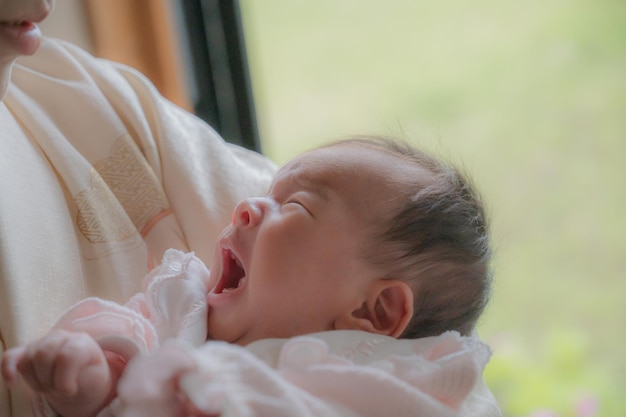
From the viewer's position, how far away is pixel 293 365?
3.46ft

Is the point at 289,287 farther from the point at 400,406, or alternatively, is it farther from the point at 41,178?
the point at 41,178

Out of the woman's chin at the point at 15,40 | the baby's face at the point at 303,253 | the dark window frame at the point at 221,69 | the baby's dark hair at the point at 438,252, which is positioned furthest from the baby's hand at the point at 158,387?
the dark window frame at the point at 221,69

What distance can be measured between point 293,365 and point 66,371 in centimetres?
26

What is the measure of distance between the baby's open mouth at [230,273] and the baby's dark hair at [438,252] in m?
0.19

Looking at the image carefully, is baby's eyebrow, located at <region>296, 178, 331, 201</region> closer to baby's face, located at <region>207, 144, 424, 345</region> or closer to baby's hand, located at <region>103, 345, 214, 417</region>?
baby's face, located at <region>207, 144, 424, 345</region>

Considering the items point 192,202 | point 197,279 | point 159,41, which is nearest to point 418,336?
point 197,279

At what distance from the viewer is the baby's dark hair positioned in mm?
1223

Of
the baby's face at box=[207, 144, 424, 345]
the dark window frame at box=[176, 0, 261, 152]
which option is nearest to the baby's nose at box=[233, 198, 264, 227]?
the baby's face at box=[207, 144, 424, 345]

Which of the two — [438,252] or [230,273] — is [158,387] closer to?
[230,273]

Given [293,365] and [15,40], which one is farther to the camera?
[15,40]

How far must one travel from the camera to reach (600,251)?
2.74 m

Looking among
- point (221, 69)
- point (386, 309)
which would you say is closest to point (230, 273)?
point (386, 309)

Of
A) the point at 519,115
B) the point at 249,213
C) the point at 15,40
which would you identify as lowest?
the point at 519,115

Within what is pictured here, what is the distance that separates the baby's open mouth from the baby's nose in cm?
5
